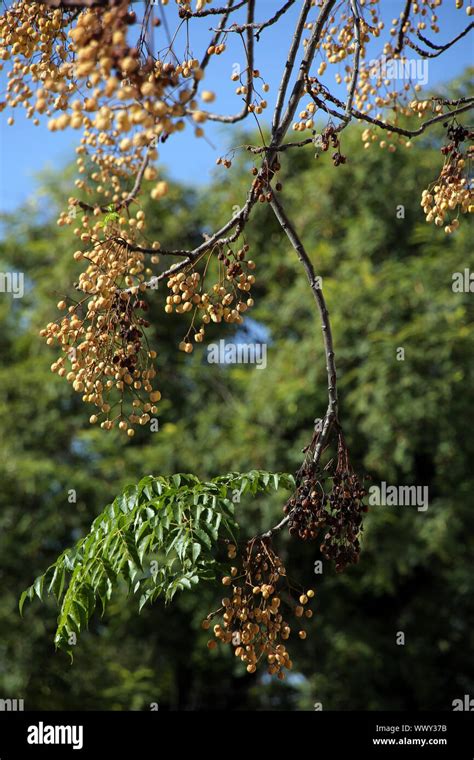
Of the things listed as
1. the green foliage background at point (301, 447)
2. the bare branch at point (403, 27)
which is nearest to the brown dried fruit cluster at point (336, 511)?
the bare branch at point (403, 27)

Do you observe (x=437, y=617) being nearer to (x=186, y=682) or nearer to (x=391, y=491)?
(x=391, y=491)

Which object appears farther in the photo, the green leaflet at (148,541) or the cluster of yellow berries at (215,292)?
the green leaflet at (148,541)

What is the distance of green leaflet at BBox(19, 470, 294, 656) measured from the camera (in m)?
A: 2.42

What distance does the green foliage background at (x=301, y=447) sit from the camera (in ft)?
22.1

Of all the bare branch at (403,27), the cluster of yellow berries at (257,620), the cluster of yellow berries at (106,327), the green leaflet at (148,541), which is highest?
the bare branch at (403,27)

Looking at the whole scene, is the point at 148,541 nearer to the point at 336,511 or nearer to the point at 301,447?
the point at 336,511

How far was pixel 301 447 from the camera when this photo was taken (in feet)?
22.4

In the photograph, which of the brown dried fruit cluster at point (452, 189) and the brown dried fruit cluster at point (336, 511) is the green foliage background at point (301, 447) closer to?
the brown dried fruit cluster at point (452, 189)

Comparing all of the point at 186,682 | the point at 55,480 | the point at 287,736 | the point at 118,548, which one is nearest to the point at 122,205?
the point at 118,548

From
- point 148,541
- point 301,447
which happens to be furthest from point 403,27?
point 301,447

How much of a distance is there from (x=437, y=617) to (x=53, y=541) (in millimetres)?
2985

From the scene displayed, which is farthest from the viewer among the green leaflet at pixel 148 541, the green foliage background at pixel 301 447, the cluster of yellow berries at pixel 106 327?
the green foliage background at pixel 301 447

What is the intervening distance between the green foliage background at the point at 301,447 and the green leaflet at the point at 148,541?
4.12m

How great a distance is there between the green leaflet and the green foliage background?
4.12 metres
